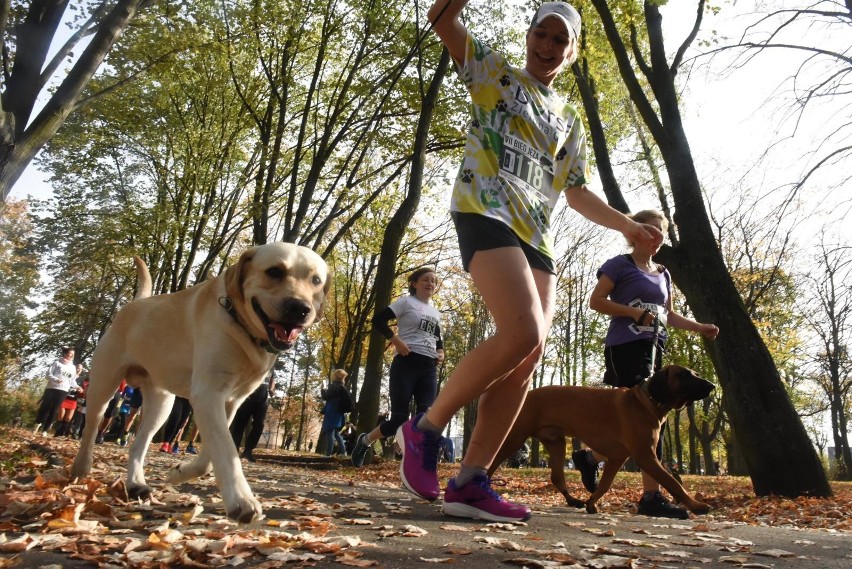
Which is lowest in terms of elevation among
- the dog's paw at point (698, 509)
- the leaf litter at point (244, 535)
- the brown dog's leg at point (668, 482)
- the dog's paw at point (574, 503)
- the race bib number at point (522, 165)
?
the leaf litter at point (244, 535)

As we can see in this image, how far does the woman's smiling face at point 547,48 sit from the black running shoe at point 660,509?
3388mm

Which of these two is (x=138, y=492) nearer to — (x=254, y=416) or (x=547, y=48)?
(x=547, y=48)

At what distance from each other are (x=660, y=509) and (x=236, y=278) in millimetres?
3778

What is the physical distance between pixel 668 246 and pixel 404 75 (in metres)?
10.0

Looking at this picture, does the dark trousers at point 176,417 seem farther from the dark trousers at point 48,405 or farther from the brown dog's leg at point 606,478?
the brown dog's leg at point 606,478

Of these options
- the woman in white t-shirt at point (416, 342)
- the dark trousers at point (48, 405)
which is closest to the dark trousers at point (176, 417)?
the woman in white t-shirt at point (416, 342)

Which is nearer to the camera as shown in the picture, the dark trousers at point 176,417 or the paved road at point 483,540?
the paved road at point 483,540

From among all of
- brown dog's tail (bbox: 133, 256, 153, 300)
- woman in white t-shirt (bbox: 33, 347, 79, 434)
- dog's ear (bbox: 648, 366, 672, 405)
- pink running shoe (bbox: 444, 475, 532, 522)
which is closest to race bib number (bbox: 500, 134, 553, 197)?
pink running shoe (bbox: 444, 475, 532, 522)

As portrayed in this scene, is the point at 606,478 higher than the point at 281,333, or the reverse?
the point at 281,333

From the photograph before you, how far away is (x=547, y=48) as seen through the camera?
11.1 ft

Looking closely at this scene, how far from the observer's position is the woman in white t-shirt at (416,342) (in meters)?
7.86

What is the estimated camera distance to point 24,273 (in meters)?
33.6

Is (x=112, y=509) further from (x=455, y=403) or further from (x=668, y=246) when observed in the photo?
(x=668, y=246)

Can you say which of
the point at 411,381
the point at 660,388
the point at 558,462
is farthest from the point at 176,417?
the point at 660,388
